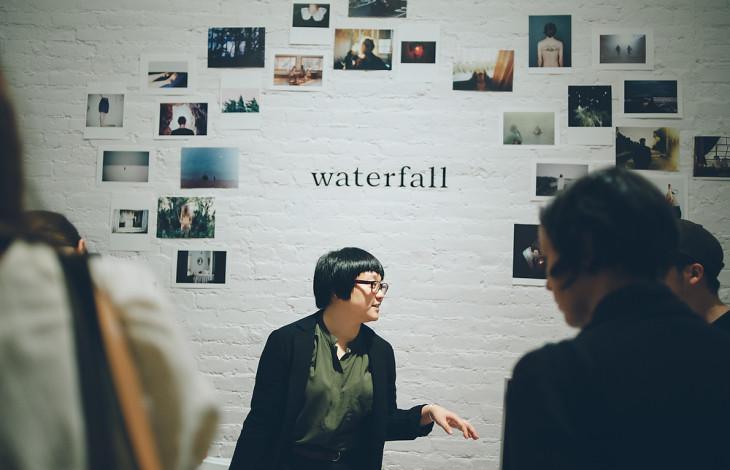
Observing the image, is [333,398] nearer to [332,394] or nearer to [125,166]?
[332,394]

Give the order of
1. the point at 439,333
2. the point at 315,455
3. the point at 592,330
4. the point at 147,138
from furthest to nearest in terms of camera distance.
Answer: the point at 147,138, the point at 439,333, the point at 315,455, the point at 592,330

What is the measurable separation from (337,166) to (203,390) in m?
2.55

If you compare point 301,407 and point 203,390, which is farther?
point 301,407

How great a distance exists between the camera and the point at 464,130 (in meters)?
3.06

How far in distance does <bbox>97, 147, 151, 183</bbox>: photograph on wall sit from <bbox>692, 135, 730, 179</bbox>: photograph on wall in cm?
303

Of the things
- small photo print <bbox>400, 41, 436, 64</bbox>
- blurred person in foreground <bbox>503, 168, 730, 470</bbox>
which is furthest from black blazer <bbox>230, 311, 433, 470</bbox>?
small photo print <bbox>400, 41, 436, 64</bbox>

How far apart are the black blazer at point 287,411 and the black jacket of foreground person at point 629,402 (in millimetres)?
1389

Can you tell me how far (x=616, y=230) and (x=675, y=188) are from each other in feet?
7.97

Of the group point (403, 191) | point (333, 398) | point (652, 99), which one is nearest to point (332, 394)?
point (333, 398)

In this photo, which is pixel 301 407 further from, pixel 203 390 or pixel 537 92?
pixel 537 92

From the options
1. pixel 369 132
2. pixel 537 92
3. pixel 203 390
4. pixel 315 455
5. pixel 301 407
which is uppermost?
pixel 537 92

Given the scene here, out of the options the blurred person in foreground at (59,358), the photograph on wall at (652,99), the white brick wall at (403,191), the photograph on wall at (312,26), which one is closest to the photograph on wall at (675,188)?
the white brick wall at (403,191)

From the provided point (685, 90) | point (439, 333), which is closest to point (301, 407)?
point (439, 333)

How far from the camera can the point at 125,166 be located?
3184 millimetres
